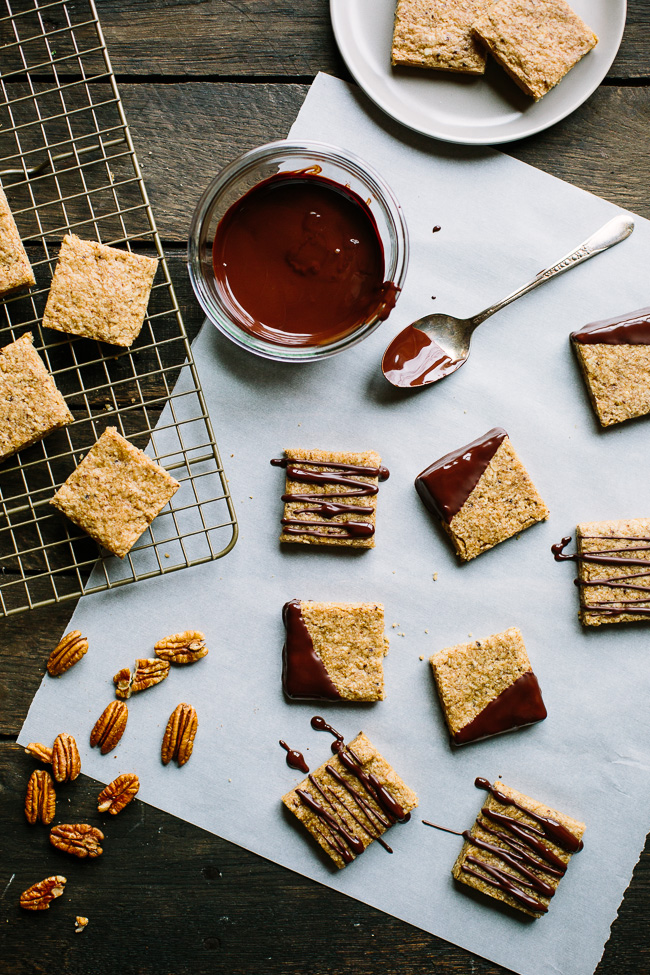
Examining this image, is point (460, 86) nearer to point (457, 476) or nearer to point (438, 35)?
point (438, 35)

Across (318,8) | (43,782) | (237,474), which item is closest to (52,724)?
(43,782)

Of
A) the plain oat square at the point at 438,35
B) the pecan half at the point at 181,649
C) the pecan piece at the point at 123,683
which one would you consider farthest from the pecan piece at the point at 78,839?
the plain oat square at the point at 438,35

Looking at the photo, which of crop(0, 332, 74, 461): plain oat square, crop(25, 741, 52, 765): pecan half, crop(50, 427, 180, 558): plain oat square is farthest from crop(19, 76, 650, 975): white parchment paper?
crop(0, 332, 74, 461): plain oat square

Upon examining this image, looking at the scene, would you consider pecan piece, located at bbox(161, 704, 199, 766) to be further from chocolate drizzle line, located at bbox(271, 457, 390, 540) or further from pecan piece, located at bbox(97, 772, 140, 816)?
chocolate drizzle line, located at bbox(271, 457, 390, 540)

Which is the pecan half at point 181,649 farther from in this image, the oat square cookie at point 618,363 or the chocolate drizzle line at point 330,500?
the oat square cookie at point 618,363

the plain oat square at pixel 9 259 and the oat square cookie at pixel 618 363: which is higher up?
the plain oat square at pixel 9 259
